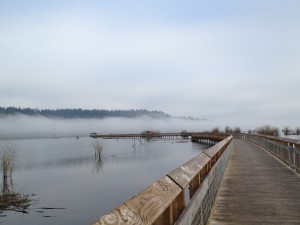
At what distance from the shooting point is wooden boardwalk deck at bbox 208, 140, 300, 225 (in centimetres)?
555

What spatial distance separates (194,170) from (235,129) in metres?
88.6

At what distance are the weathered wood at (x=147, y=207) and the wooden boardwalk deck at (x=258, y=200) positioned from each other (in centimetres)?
310

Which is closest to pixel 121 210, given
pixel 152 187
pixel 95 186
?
pixel 152 187

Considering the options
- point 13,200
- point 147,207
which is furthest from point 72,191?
point 147,207

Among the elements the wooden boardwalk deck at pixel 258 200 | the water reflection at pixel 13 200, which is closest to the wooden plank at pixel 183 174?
the wooden boardwalk deck at pixel 258 200

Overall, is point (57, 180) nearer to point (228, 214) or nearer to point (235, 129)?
point (228, 214)

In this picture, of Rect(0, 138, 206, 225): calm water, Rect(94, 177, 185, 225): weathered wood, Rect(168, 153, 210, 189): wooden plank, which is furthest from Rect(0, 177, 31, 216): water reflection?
Rect(94, 177, 185, 225): weathered wood

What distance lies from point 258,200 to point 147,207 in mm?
5758

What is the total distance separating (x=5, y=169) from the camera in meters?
24.6

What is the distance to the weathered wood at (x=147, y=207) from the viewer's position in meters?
1.62

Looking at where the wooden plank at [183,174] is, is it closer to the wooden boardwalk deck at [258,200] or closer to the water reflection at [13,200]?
the wooden boardwalk deck at [258,200]

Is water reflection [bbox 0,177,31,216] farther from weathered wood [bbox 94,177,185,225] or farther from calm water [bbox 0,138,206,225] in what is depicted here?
weathered wood [bbox 94,177,185,225]

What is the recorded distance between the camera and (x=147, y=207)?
196 centimetres

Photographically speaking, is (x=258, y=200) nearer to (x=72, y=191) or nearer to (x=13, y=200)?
(x=13, y=200)
